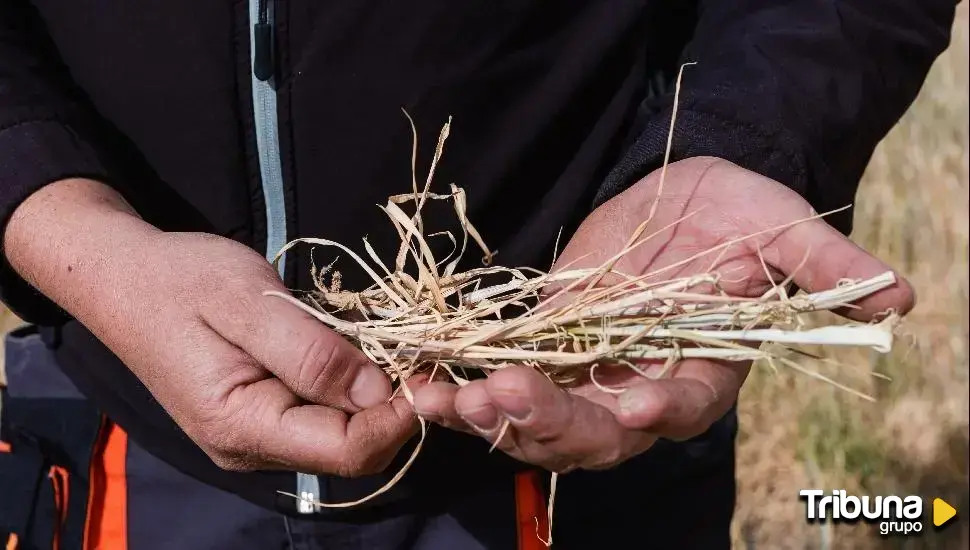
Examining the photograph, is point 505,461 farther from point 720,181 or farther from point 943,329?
point 943,329

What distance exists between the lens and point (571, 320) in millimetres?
1236

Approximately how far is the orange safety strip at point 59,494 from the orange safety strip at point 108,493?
0.18 feet

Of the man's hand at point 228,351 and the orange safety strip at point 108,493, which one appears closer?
the man's hand at point 228,351

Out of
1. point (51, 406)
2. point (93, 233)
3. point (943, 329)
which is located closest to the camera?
point (93, 233)

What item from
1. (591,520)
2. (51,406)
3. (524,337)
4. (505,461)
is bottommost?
(591,520)

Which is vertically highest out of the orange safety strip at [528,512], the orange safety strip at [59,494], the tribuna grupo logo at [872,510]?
the orange safety strip at [59,494]

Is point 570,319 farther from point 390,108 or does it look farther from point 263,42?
point 263,42

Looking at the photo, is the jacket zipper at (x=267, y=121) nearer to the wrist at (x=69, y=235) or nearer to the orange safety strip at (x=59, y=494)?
the wrist at (x=69, y=235)

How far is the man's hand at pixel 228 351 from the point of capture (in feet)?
3.70

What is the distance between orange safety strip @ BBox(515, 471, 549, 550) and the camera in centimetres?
156

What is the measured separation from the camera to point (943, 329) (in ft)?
11.2

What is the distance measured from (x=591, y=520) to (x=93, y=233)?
0.95 metres

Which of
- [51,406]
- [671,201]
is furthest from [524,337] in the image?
[51,406]

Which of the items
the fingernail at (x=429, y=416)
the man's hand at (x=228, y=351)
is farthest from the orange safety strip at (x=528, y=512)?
the fingernail at (x=429, y=416)
